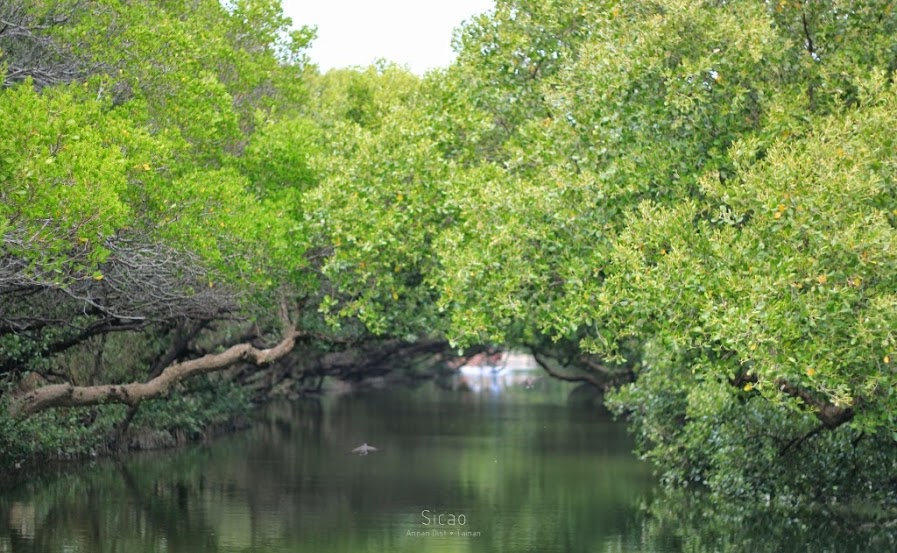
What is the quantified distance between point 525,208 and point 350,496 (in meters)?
8.31

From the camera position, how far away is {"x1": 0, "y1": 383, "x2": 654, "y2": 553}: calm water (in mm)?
23922

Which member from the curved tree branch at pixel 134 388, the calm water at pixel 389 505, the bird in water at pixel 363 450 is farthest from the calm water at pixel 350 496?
the curved tree branch at pixel 134 388

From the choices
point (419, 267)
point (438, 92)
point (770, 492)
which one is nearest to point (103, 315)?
point (419, 267)

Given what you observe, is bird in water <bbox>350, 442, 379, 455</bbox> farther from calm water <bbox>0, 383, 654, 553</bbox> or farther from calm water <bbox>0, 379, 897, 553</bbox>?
calm water <bbox>0, 383, 654, 553</bbox>

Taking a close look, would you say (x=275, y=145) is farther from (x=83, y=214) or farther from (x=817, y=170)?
(x=817, y=170)

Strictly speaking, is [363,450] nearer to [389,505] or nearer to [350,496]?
[350,496]

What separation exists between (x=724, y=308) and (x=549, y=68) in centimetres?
1704

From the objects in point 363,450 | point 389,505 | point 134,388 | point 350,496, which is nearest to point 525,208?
point 389,505

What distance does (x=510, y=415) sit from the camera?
2411 inches

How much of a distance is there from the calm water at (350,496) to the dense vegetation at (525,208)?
243 cm

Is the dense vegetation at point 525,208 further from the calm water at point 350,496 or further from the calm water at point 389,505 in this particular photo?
the calm water at point 350,496

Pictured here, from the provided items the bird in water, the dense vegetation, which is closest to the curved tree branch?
the dense vegetation

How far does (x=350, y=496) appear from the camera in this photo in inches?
1195

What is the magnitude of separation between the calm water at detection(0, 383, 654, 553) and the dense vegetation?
7.98 ft
